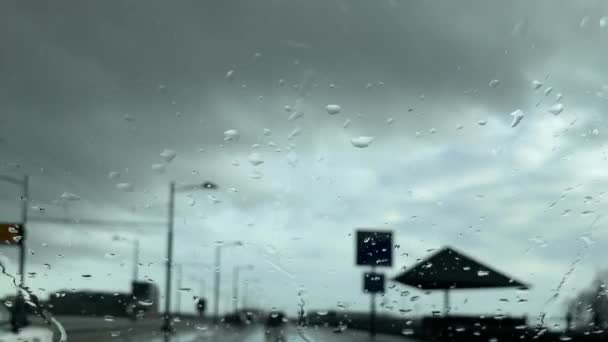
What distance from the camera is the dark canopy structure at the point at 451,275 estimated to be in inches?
381

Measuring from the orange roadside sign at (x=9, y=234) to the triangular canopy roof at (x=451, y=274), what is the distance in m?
4.10

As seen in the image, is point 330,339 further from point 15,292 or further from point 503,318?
point 15,292

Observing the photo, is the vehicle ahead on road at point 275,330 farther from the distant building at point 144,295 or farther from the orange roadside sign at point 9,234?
the orange roadside sign at point 9,234

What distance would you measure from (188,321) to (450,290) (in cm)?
546

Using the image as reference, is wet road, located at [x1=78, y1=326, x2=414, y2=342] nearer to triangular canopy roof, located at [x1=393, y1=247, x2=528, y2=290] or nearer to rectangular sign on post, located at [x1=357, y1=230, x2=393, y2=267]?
triangular canopy roof, located at [x1=393, y1=247, x2=528, y2=290]

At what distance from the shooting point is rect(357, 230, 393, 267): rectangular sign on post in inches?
375

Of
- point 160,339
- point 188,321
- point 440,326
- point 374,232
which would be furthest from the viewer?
point 160,339

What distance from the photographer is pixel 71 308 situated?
10.1 metres

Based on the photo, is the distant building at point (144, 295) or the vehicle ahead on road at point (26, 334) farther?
the distant building at point (144, 295)

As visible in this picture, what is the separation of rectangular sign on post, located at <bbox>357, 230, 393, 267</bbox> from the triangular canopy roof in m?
0.36

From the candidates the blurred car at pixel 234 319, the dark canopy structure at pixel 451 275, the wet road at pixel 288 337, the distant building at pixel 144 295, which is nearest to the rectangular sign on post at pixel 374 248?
the dark canopy structure at pixel 451 275

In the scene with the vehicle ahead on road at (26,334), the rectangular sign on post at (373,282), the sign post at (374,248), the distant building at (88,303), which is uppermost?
the sign post at (374,248)

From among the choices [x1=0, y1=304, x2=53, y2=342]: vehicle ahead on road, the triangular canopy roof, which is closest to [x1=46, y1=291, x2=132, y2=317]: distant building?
[x1=0, y1=304, x2=53, y2=342]: vehicle ahead on road

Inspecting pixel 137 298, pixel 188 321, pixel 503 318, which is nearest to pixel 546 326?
pixel 503 318
